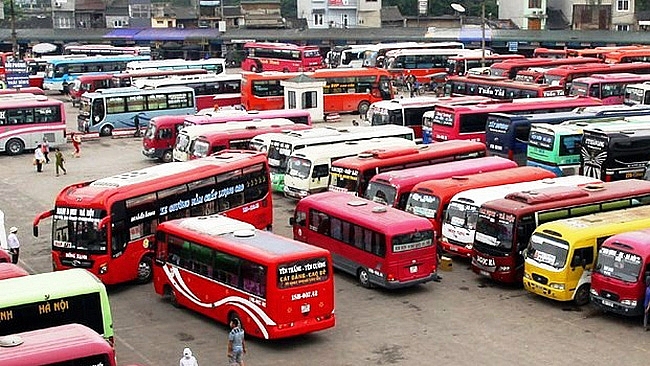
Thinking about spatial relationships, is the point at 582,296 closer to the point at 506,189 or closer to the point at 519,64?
the point at 506,189

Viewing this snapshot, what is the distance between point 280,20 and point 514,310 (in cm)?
7451

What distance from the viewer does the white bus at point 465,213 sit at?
22.2m

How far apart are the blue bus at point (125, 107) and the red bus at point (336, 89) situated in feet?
16.1

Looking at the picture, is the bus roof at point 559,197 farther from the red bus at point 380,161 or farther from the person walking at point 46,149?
the person walking at point 46,149

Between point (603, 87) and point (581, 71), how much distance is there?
448 centimetres

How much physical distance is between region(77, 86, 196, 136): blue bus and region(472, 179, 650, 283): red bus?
79.2 ft

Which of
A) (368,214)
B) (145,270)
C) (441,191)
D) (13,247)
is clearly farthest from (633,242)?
(13,247)

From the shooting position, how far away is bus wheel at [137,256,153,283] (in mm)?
21250

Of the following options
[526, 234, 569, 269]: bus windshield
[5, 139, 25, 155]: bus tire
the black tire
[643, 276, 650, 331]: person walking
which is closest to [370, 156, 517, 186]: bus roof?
[526, 234, 569, 269]: bus windshield

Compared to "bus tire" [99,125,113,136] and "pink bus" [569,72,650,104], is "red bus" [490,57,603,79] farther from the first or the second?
"bus tire" [99,125,113,136]

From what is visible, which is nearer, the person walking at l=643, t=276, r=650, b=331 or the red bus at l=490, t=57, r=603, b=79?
the person walking at l=643, t=276, r=650, b=331

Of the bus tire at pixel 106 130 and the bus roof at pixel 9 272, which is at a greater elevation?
the bus roof at pixel 9 272

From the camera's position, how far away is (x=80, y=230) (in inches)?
802

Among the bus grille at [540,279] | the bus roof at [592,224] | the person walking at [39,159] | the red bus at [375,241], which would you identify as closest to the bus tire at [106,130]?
the person walking at [39,159]
